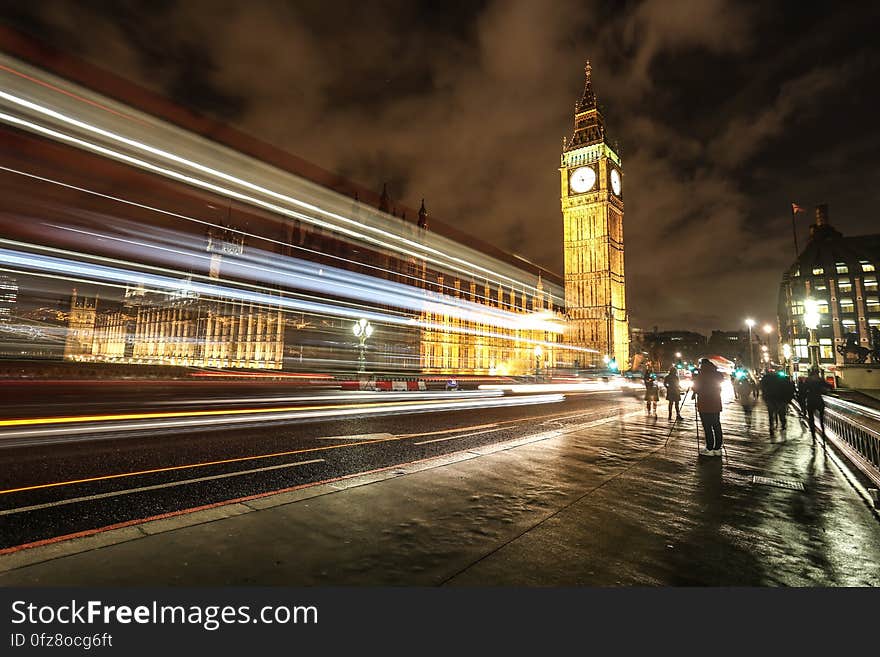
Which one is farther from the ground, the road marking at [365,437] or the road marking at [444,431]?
the road marking at [365,437]

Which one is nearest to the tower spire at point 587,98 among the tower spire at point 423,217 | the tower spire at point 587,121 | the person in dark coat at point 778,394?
the tower spire at point 587,121

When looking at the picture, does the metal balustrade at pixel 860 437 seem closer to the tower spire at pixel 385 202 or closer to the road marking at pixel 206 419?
the road marking at pixel 206 419

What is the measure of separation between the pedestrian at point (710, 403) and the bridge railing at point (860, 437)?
2.14 metres

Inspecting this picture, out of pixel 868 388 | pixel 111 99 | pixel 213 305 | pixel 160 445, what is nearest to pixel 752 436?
pixel 160 445

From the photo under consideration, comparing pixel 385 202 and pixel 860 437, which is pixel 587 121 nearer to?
pixel 385 202

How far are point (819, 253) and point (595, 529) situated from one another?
100512mm

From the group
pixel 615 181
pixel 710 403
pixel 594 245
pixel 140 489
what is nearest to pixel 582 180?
pixel 615 181

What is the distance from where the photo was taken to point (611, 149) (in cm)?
8481

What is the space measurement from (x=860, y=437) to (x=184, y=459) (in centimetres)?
1239

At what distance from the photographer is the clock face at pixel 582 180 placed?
82.3m

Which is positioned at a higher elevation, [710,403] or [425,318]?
[425,318]

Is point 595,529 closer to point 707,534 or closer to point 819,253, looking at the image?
point 707,534

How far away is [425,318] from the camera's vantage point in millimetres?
62406

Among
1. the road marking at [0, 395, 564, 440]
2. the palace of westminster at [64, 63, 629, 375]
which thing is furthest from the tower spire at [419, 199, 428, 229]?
the road marking at [0, 395, 564, 440]
